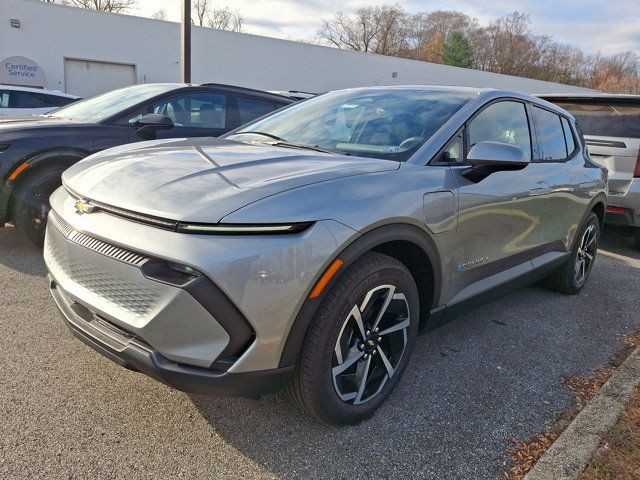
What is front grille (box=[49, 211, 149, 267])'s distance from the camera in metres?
1.93

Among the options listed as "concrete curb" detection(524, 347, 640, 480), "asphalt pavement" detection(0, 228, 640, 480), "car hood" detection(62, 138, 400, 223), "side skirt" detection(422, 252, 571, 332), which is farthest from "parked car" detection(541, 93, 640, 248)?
"car hood" detection(62, 138, 400, 223)

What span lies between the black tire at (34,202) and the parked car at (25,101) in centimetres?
676

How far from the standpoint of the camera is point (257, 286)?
6.08ft

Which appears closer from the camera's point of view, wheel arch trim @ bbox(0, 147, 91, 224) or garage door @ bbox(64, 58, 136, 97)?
wheel arch trim @ bbox(0, 147, 91, 224)

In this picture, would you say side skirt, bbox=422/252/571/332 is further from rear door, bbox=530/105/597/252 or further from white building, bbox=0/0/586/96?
white building, bbox=0/0/586/96

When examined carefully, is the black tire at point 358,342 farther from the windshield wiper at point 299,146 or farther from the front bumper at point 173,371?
the windshield wiper at point 299,146

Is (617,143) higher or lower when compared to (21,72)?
higher

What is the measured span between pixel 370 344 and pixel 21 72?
19816 mm

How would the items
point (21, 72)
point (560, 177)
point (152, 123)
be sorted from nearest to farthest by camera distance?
point (560, 177) < point (152, 123) < point (21, 72)

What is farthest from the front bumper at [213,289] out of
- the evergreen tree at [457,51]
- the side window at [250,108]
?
the evergreen tree at [457,51]

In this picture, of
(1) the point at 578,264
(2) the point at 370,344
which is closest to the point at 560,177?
(1) the point at 578,264

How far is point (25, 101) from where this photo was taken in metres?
10.4

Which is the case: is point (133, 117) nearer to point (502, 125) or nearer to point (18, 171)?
point (18, 171)

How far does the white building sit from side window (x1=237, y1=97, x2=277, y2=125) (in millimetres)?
15676
